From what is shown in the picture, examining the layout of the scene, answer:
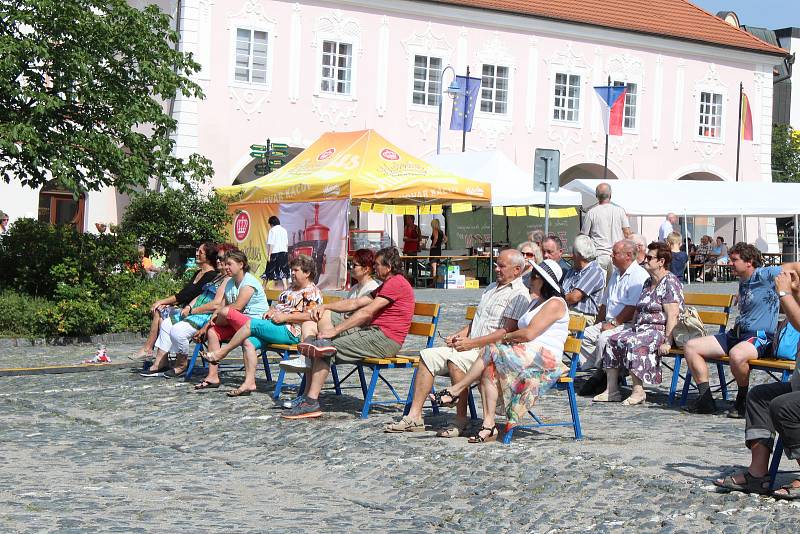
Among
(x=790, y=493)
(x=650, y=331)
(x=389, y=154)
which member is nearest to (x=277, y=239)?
(x=389, y=154)

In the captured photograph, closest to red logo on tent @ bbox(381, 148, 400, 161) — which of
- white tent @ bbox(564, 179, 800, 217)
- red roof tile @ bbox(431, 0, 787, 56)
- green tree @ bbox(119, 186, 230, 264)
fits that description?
green tree @ bbox(119, 186, 230, 264)

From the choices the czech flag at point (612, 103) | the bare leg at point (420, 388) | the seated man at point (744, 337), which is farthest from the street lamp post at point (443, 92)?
the bare leg at point (420, 388)

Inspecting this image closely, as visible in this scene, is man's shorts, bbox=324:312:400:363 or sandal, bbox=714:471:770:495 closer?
sandal, bbox=714:471:770:495

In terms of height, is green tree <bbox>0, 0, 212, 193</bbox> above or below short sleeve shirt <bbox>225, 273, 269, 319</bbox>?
above

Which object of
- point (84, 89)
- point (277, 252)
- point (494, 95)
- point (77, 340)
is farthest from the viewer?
point (494, 95)

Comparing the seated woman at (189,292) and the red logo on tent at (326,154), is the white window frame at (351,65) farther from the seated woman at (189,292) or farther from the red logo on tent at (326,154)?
the seated woman at (189,292)

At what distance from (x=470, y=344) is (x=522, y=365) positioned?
572 mm

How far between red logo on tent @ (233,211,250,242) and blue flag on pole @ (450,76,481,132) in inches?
304

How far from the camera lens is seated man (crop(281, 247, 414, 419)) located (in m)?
10.6

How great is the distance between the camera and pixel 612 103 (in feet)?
123

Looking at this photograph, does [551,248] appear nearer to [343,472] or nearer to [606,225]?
[606,225]

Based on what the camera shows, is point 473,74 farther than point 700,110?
No

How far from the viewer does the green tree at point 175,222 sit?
2877cm

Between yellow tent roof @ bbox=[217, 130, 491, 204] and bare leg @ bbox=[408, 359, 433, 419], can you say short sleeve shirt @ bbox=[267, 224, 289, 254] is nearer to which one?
yellow tent roof @ bbox=[217, 130, 491, 204]
